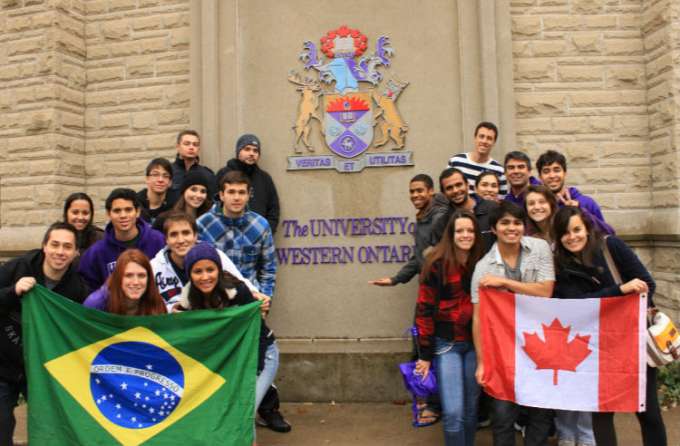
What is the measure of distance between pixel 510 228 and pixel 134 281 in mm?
2551

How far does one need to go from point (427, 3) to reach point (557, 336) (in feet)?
13.9

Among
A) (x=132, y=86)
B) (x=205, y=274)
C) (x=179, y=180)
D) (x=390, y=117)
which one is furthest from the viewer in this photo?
(x=132, y=86)

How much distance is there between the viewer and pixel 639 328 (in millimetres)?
3828

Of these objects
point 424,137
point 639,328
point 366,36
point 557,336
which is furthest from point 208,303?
point 366,36

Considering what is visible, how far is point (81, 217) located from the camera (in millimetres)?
4855

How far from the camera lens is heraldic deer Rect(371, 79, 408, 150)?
650 cm

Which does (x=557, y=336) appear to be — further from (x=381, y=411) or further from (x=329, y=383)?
(x=329, y=383)

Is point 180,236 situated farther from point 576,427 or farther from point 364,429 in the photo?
point 576,427

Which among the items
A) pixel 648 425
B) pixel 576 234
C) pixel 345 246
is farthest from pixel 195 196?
pixel 648 425

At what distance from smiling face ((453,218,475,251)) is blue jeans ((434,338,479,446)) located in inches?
27.5

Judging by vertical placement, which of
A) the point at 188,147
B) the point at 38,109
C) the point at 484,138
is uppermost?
the point at 38,109

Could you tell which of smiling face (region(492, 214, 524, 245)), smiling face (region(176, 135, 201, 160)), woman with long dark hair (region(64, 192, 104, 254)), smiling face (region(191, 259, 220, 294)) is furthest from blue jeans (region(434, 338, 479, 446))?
smiling face (region(176, 135, 201, 160))

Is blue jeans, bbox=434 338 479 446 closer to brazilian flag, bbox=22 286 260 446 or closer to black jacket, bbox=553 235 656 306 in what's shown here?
black jacket, bbox=553 235 656 306

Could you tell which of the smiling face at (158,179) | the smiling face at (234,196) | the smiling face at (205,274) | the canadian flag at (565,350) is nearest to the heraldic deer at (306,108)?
the smiling face at (158,179)
